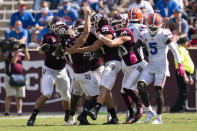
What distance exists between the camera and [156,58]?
10445 mm

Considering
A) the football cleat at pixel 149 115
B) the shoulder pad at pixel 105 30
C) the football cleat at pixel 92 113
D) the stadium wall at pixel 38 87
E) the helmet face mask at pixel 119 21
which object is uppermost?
the helmet face mask at pixel 119 21

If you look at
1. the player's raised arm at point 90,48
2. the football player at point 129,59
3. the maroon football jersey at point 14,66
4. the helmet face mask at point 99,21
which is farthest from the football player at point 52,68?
the maroon football jersey at point 14,66

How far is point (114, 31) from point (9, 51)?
5.41 meters

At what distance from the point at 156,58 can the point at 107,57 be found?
0.97 meters

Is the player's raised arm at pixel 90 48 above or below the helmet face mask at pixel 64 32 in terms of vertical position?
below

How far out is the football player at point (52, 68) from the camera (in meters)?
10.4

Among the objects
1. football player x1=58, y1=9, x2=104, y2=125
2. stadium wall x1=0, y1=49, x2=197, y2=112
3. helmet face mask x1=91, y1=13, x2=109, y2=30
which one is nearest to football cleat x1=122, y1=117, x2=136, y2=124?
football player x1=58, y1=9, x2=104, y2=125

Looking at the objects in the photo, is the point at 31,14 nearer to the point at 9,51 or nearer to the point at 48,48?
the point at 9,51

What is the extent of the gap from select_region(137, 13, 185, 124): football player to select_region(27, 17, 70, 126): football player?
5.31 feet

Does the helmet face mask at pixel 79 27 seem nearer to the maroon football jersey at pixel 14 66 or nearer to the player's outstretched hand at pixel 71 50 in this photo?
the player's outstretched hand at pixel 71 50

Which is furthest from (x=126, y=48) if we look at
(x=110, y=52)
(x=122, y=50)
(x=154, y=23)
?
(x=154, y=23)

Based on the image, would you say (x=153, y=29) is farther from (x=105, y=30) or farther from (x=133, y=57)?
(x=105, y=30)

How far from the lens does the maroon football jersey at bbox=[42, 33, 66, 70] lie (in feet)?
34.5

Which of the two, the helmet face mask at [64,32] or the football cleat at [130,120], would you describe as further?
the football cleat at [130,120]
